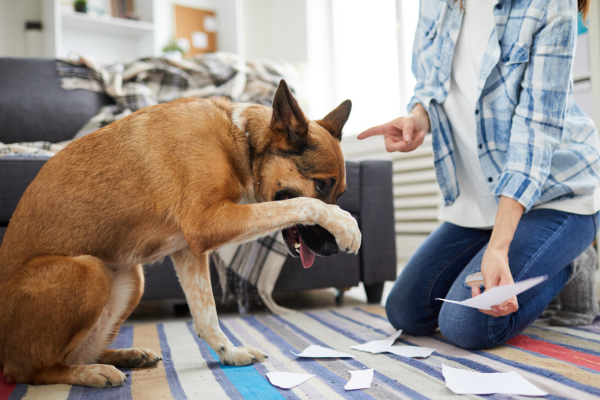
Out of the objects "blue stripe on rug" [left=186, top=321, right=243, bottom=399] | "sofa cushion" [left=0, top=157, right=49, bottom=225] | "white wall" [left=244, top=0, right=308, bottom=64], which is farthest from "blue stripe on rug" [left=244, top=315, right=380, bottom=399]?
"white wall" [left=244, top=0, right=308, bottom=64]

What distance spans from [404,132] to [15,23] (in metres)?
4.55

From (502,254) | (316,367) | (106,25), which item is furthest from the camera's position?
(106,25)

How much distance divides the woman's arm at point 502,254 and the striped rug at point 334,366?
0.18 metres

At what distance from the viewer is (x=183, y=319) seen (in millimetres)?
2154

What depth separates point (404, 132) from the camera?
1546mm

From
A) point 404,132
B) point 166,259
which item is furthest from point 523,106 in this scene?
point 166,259

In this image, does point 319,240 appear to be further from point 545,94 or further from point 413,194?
point 413,194

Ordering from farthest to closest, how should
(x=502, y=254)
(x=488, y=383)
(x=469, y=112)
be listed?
(x=469, y=112)
(x=502, y=254)
(x=488, y=383)

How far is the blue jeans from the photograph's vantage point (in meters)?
1.40

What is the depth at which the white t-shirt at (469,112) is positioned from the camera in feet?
5.20

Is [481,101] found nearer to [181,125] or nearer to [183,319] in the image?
[181,125]

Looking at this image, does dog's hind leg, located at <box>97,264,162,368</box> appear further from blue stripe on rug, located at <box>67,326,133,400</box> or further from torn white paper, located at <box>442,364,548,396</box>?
torn white paper, located at <box>442,364,548,396</box>

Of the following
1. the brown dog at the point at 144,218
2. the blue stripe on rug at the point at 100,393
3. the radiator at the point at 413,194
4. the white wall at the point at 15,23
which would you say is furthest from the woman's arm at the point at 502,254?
the white wall at the point at 15,23

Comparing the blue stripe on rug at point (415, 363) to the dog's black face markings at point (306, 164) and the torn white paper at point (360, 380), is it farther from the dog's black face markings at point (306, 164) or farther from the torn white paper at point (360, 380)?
the dog's black face markings at point (306, 164)
